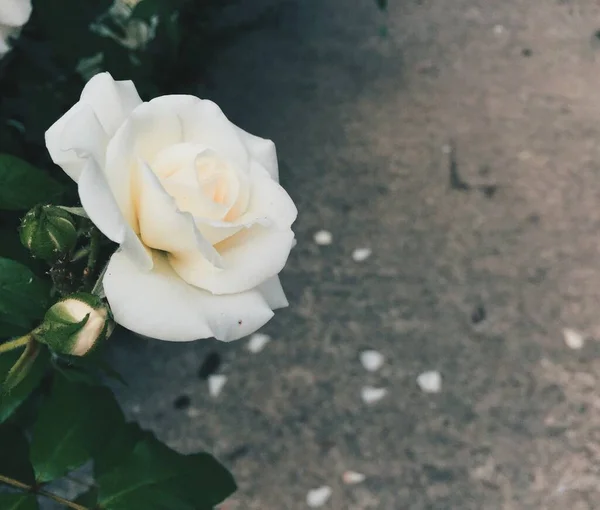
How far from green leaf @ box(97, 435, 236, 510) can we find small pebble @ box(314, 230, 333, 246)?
0.91 metres

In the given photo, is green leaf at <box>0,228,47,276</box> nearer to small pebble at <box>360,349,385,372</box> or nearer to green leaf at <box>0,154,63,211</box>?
green leaf at <box>0,154,63,211</box>

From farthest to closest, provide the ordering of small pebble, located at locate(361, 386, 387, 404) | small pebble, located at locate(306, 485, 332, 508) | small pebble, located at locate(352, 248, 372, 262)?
small pebble, located at locate(352, 248, 372, 262)
small pebble, located at locate(361, 386, 387, 404)
small pebble, located at locate(306, 485, 332, 508)

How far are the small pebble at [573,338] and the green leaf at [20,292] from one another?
1110 mm

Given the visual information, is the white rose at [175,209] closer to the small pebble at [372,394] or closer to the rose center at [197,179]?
the rose center at [197,179]

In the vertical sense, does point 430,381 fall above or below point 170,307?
below

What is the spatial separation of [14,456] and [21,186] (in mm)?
248

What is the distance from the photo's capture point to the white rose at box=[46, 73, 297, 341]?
0.37 metres

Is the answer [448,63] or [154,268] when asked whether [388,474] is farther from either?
[448,63]

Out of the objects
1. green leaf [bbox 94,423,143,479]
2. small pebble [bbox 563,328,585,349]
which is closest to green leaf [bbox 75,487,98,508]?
green leaf [bbox 94,423,143,479]

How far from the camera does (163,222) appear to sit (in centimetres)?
38

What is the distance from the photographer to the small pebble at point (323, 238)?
1.47 metres

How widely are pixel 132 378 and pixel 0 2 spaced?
867 mm

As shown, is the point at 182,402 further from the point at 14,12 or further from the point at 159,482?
the point at 14,12

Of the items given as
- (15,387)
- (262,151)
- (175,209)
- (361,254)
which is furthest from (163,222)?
(361,254)
